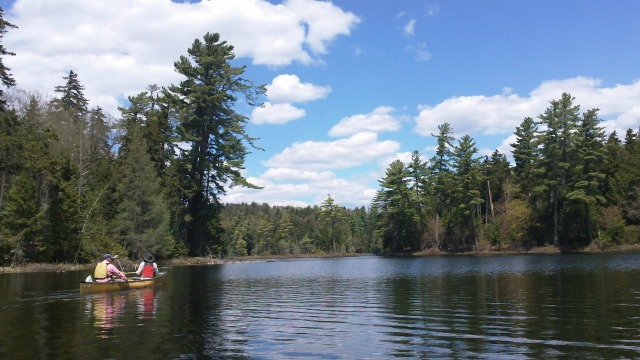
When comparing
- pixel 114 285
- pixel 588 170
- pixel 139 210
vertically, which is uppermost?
pixel 588 170

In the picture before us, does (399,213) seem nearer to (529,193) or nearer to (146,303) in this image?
(529,193)

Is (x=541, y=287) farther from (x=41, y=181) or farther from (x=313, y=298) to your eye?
(x=41, y=181)

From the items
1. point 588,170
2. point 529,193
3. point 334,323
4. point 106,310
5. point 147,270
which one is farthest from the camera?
point 529,193

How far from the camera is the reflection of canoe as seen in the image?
77.3 ft

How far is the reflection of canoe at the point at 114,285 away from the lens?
77.3 ft

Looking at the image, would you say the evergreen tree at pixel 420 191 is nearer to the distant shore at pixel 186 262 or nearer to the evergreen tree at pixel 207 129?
the distant shore at pixel 186 262

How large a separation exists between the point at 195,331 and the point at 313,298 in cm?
915

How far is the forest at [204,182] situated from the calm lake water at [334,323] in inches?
940

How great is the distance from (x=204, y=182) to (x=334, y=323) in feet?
187

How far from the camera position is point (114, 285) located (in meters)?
Result: 24.7

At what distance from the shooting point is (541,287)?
24.2 metres

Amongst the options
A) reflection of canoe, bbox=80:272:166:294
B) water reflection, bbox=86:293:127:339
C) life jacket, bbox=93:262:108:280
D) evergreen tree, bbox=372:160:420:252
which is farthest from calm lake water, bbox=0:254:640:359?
evergreen tree, bbox=372:160:420:252

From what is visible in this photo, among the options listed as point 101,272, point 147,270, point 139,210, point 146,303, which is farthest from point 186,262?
point 146,303

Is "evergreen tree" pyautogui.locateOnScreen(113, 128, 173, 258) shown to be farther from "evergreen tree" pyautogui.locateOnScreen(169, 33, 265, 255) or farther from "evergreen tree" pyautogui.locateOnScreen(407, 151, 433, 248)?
"evergreen tree" pyautogui.locateOnScreen(407, 151, 433, 248)
